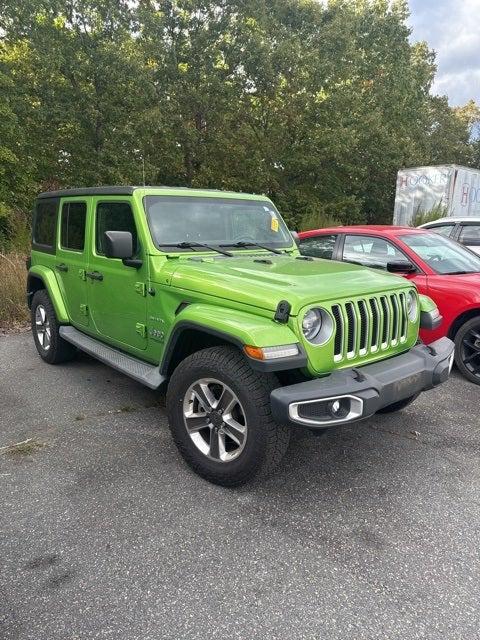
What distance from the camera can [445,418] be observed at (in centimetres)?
405

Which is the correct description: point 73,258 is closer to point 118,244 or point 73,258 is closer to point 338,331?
point 118,244

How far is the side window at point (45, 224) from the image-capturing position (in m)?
4.98

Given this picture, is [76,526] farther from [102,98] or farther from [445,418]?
[102,98]

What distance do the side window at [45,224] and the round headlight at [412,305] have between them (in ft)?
11.8

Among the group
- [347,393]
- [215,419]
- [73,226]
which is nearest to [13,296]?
[73,226]

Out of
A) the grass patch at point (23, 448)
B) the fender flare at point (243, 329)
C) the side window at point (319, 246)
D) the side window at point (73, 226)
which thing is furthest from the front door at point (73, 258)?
the side window at point (319, 246)

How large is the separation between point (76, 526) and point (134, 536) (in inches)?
13.5

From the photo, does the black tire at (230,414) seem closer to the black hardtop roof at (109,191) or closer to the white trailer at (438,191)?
the black hardtop roof at (109,191)

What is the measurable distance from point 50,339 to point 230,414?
302 centimetres

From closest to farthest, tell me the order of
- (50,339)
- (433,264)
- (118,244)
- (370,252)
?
(118,244) < (50,339) < (433,264) < (370,252)

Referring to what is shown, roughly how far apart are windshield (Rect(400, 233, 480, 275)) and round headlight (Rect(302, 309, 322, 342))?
295 centimetres

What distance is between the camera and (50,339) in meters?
5.11

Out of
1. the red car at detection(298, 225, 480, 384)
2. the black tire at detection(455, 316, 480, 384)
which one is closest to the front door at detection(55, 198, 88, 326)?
the red car at detection(298, 225, 480, 384)

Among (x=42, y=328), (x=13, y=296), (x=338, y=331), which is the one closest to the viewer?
(x=338, y=331)
